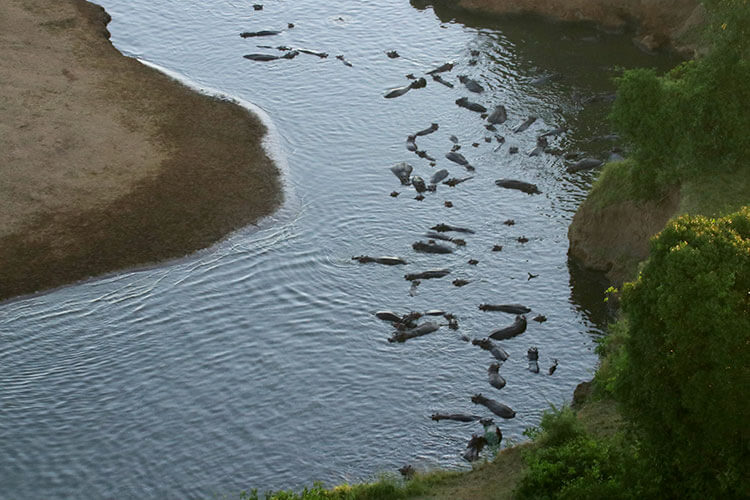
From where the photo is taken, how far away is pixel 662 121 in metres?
36.9

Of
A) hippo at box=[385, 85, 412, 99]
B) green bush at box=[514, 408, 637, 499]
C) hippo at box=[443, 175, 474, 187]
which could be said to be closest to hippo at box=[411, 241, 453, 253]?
hippo at box=[443, 175, 474, 187]

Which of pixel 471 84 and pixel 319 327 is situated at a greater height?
pixel 471 84

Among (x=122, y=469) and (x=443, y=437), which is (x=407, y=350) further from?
(x=122, y=469)

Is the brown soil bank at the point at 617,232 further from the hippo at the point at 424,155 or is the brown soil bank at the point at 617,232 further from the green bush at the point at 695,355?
the green bush at the point at 695,355

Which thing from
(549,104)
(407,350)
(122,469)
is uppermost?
(549,104)

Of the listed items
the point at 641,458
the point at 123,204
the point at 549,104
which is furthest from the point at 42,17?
the point at 641,458

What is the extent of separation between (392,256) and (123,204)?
41.3 feet

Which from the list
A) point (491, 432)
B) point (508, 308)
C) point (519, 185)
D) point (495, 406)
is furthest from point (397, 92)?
point (491, 432)

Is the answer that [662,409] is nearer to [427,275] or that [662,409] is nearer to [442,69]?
[427,275]

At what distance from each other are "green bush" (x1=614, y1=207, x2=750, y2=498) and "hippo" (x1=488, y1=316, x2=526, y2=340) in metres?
12.0

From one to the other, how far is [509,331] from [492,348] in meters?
1.10

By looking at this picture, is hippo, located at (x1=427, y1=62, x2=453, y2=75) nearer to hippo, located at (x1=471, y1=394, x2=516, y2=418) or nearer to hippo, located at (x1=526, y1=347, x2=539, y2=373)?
hippo, located at (x1=526, y1=347, x2=539, y2=373)

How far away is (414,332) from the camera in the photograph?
35.8 meters

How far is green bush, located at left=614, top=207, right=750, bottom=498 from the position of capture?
21578 millimetres
